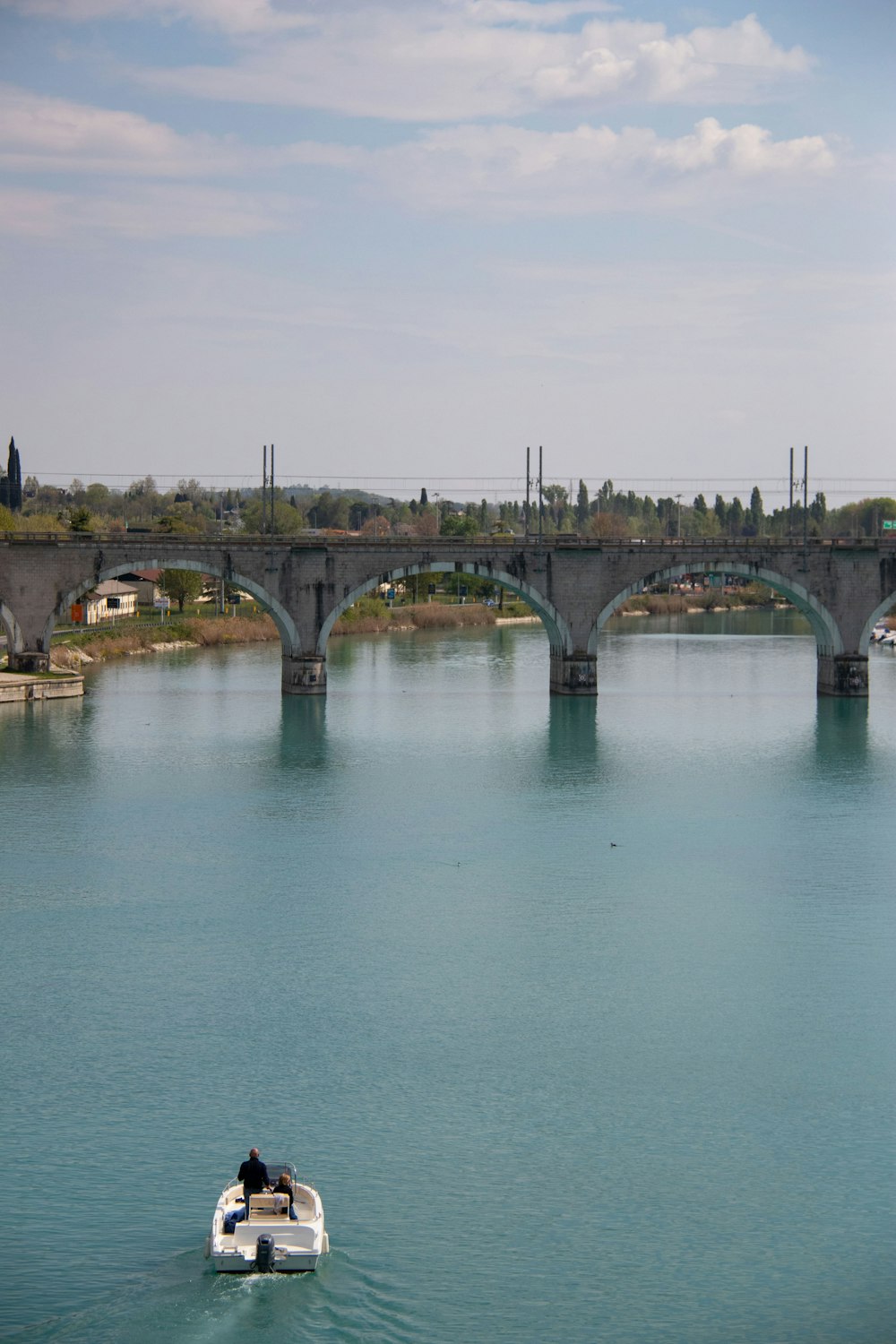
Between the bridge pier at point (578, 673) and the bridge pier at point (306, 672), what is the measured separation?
11322mm

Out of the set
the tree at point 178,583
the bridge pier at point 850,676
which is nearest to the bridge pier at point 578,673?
the bridge pier at point 850,676

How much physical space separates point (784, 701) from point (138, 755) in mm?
31818

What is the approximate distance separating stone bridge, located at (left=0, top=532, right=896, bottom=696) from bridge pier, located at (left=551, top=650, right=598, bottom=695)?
7 centimetres

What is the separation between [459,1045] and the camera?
85.0 feet

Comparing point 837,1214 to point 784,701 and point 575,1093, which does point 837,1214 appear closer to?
point 575,1093

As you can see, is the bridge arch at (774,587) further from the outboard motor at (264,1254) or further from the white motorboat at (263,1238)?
the outboard motor at (264,1254)

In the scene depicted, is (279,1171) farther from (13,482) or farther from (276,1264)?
(13,482)

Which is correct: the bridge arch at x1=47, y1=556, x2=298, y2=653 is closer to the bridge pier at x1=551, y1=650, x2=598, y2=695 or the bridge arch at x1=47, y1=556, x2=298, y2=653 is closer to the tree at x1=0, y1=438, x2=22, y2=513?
the bridge pier at x1=551, y1=650, x2=598, y2=695

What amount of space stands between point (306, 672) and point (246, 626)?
3432 centimetres

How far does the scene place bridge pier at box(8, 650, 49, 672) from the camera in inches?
2672

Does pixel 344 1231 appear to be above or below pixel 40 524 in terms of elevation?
below

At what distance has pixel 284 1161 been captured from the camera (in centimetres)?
2136

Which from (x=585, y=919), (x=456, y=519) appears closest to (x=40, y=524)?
(x=456, y=519)

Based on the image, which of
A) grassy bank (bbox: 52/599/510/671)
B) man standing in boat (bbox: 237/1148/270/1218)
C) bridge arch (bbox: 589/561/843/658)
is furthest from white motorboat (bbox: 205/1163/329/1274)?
grassy bank (bbox: 52/599/510/671)
